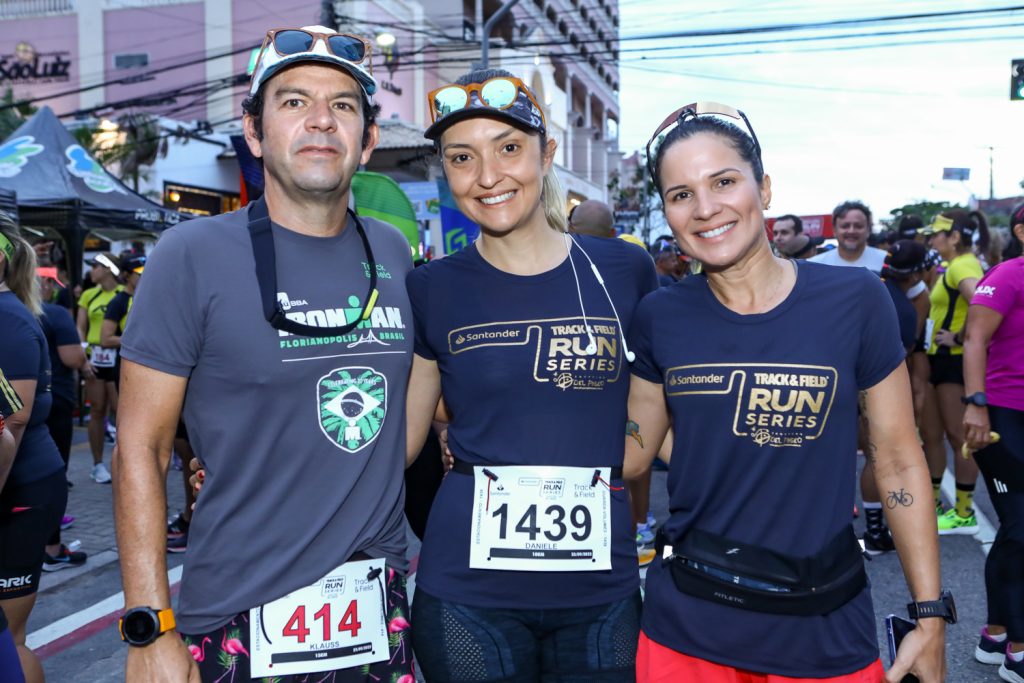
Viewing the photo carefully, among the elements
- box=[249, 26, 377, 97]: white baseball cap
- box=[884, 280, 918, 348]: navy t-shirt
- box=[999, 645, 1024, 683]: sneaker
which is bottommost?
box=[999, 645, 1024, 683]: sneaker

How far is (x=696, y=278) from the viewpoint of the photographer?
2.19 m

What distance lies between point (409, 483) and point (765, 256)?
4.82ft

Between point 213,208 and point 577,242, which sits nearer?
point 577,242

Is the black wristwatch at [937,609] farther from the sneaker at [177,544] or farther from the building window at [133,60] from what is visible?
the building window at [133,60]

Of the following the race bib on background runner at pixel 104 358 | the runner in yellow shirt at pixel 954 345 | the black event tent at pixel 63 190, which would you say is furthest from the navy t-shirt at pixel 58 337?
the runner in yellow shirt at pixel 954 345

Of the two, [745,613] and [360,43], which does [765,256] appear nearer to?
[745,613]

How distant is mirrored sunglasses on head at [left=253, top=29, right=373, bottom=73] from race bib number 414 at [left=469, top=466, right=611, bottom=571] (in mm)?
1156

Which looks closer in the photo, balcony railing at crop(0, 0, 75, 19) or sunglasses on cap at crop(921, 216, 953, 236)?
sunglasses on cap at crop(921, 216, 953, 236)

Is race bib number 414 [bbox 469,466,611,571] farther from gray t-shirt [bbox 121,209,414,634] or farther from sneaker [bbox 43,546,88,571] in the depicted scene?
sneaker [bbox 43,546,88,571]

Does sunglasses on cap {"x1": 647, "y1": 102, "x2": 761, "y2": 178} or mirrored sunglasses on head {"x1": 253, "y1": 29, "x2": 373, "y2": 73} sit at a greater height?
mirrored sunglasses on head {"x1": 253, "y1": 29, "x2": 373, "y2": 73}

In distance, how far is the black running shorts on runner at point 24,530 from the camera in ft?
10.6

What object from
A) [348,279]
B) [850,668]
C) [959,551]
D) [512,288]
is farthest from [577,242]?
[959,551]

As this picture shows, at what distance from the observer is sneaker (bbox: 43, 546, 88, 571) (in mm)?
5852

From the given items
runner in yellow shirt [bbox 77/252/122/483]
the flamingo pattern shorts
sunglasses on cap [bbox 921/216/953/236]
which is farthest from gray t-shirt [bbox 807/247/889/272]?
runner in yellow shirt [bbox 77/252/122/483]
